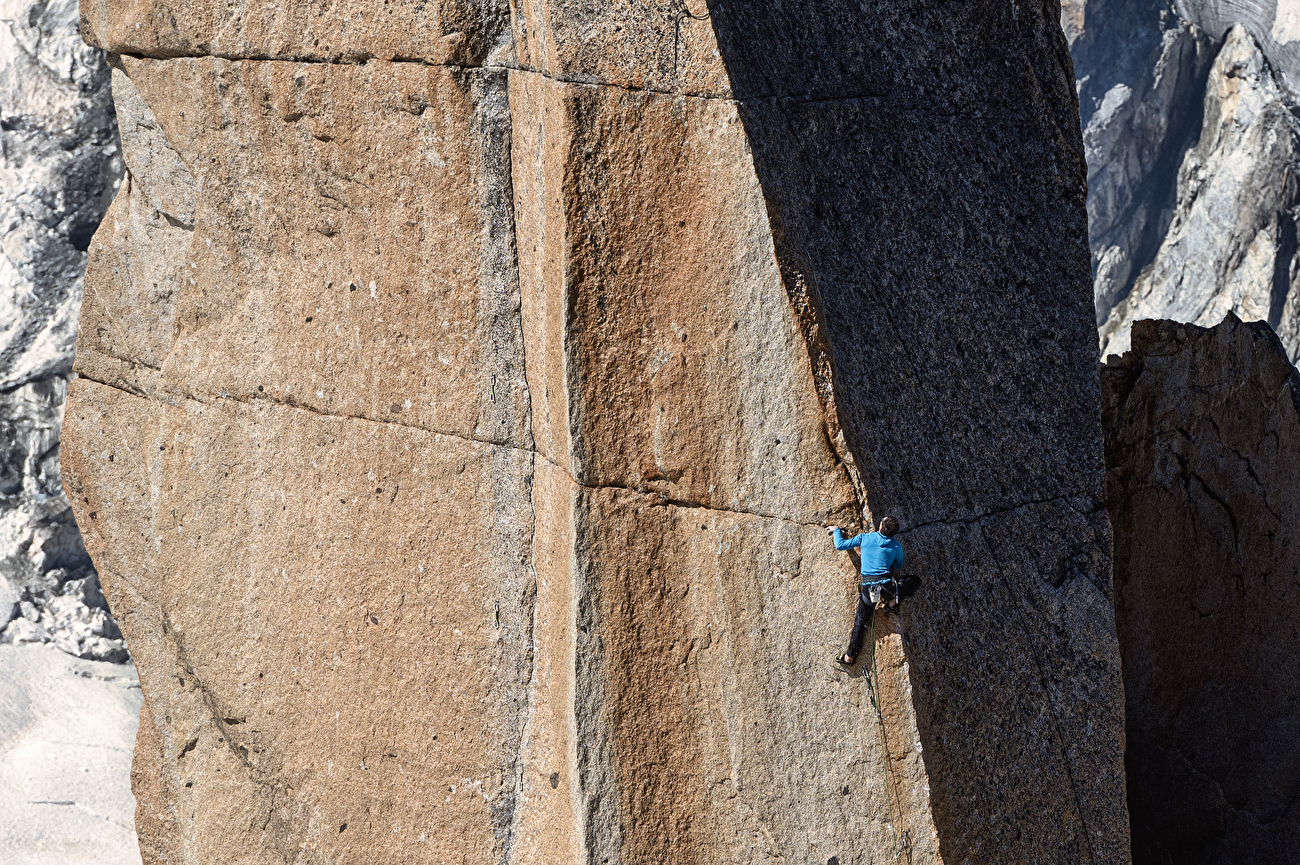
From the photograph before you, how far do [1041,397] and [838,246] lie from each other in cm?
84

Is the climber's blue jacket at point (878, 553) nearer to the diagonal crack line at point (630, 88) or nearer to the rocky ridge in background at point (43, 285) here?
the diagonal crack line at point (630, 88)

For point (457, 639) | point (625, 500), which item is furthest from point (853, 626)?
point (457, 639)

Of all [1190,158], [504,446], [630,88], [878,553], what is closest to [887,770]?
[878,553]

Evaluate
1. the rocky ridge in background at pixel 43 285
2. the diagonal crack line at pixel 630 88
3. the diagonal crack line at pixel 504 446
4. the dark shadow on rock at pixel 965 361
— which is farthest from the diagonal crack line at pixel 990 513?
the rocky ridge in background at pixel 43 285

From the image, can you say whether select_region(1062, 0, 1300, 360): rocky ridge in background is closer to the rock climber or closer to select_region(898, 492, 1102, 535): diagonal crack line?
select_region(898, 492, 1102, 535): diagonal crack line

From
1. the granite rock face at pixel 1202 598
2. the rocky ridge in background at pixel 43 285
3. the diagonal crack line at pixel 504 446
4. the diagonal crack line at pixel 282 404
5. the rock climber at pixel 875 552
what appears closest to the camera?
the rock climber at pixel 875 552

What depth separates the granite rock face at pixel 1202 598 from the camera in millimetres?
4699

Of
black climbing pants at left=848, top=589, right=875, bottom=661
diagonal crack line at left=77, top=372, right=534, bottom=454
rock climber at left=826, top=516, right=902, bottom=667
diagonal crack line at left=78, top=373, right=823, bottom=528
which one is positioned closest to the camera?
rock climber at left=826, top=516, right=902, bottom=667

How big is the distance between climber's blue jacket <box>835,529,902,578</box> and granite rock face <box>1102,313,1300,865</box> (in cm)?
208

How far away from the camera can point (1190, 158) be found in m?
19.6

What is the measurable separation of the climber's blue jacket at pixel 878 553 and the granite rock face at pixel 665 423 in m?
0.12

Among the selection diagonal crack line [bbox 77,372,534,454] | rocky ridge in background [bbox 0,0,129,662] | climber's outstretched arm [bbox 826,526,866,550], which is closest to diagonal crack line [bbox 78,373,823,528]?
diagonal crack line [bbox 77,372,534,454]

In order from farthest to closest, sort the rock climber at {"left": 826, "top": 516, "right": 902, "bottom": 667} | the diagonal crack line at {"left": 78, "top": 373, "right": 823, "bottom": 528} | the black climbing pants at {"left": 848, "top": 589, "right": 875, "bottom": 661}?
the diagonal crack line at {"left": 78, "top": 373, "right": 823, "bottom": 528}
the black climbing pants at {"left": 848, "top": 589, "right": 875, "bottom": 661}
the rock climber at {"left": 826, "top": 516, "right": 902, "bottom": 667}

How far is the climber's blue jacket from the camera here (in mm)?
2969
